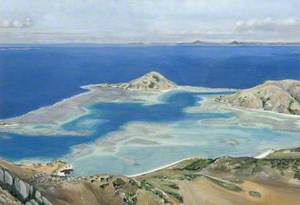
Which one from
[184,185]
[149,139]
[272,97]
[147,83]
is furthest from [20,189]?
[272,97]

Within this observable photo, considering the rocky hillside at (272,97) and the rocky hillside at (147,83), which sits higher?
the rocky hillside at (147,83)

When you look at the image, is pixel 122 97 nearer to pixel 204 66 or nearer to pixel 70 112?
pixel 70 112

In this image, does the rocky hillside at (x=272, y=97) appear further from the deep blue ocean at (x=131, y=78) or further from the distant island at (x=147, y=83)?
the distant island at (x=147, y=83)

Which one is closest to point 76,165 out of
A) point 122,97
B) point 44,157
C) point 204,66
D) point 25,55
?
point 44,157

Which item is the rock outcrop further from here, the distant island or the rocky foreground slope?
the distant island

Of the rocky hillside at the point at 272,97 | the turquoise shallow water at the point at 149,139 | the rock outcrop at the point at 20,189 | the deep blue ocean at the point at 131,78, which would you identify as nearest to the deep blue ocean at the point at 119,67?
the deep blue ocean at the point at 131,78

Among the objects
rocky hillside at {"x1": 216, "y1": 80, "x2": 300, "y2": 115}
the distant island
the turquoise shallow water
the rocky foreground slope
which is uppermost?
the distant island

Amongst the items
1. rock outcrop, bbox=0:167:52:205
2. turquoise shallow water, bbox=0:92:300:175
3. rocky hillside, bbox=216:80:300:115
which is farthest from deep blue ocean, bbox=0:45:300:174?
rock outcrop, bbox=0:167:52:205
